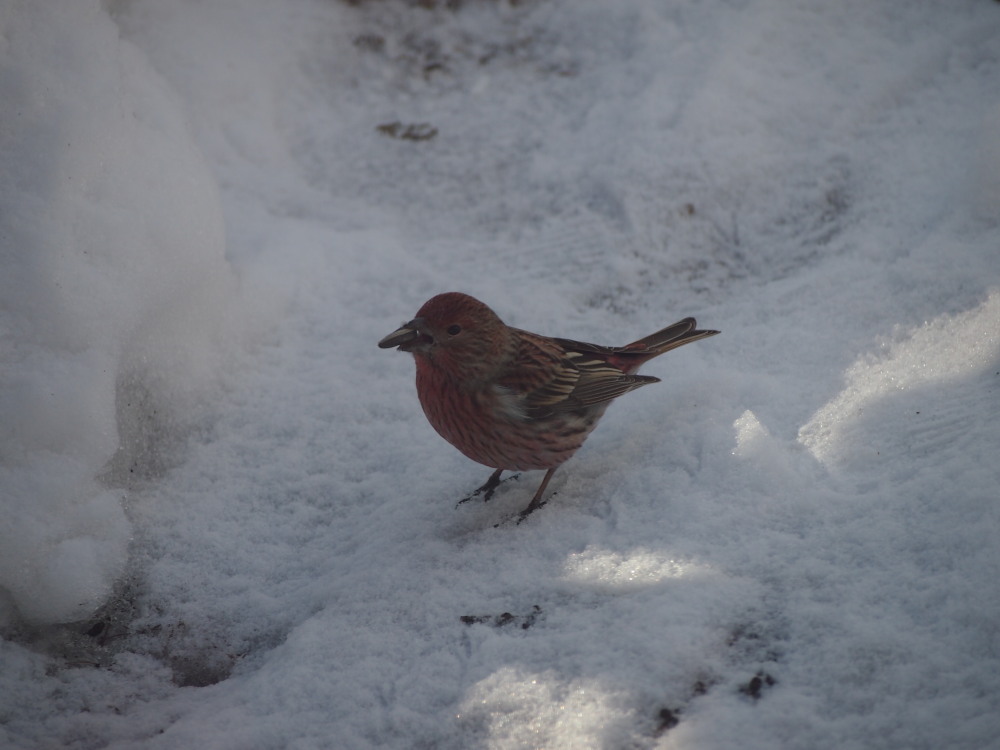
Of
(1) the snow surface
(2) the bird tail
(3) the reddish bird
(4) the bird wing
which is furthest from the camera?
(2) the bird tail

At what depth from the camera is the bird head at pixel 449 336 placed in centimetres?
361

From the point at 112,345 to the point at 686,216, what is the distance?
344cm

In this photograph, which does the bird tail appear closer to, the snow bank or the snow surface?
the snow surface

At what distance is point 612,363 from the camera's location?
4105mm

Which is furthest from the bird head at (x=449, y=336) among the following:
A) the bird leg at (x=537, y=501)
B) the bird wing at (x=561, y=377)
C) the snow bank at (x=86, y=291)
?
the snow bank at (x=86, y=291)

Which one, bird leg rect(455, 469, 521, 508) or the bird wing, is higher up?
the bird wing

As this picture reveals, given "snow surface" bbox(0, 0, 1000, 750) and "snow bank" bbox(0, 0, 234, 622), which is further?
"snow bank" bbox(0, 0, 234, 622)

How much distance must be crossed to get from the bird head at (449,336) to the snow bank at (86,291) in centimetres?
125

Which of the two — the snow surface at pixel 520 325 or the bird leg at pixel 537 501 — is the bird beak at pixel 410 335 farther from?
the bird leg at pixel 537 501

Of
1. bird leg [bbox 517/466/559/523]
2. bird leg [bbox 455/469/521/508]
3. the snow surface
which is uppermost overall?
the snow surface

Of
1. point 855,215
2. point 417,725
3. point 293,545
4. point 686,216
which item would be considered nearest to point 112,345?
point 293,545

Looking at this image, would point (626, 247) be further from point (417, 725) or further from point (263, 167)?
point (417, 725)

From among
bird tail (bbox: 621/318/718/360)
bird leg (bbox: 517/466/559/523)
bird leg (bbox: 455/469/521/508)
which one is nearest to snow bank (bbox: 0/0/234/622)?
bird leg (bbox: 455/469/521/508)

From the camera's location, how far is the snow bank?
318 centimetres
